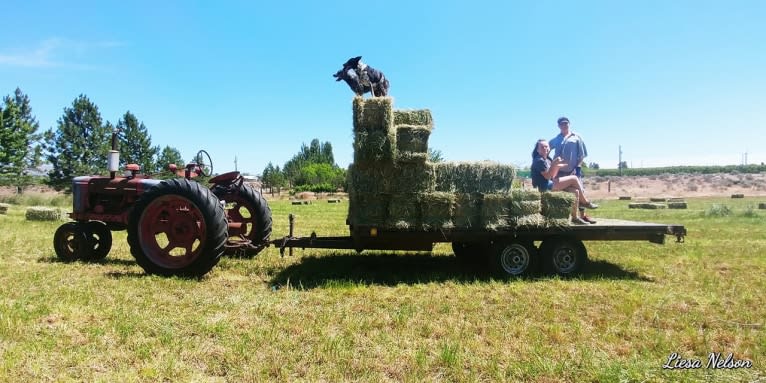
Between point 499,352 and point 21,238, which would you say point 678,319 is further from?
point 21,238

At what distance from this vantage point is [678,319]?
4461 millimetres

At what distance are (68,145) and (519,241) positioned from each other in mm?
55717

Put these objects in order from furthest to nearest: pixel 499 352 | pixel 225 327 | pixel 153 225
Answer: pixel 153 225, pixel 225 327, pixel 499 352

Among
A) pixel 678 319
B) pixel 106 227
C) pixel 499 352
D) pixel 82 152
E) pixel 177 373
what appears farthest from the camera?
pixel 82 152

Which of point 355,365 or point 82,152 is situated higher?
point 82,152

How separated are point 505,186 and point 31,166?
4309cm

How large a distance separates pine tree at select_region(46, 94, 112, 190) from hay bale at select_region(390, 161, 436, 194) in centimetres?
4775

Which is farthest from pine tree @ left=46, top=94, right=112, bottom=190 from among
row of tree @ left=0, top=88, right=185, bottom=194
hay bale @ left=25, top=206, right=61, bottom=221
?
hay bale @ left=25, top=206, right=61, bottom=221

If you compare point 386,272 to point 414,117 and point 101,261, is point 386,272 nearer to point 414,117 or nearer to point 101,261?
point 414,117

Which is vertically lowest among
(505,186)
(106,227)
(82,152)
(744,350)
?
(744,350)

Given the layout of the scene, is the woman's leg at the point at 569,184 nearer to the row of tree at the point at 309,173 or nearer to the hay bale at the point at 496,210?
the hay bale at the point at 496,210

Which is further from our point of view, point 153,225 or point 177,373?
point 153,225

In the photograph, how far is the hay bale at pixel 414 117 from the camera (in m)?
6.25

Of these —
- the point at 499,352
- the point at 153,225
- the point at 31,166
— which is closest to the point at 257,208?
the point at 153,225
